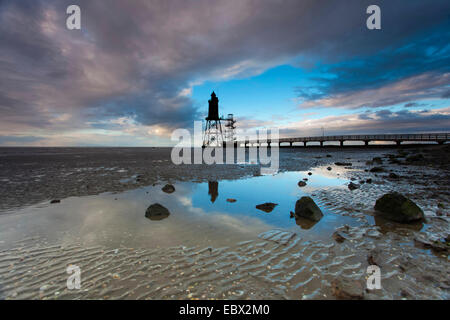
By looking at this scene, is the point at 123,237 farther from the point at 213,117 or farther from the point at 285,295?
the point at 213,117

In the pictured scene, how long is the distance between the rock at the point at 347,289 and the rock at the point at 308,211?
3967mm

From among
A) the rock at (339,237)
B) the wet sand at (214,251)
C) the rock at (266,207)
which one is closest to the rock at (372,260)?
the wet sand at (214,251)

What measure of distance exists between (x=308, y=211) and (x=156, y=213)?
22.0ft

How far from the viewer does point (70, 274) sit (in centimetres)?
478

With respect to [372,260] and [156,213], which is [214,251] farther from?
[372,260]

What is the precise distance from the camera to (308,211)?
808 centimetres

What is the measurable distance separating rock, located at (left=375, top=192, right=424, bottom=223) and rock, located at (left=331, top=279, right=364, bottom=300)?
5207 mm

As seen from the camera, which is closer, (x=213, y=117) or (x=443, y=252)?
(x=443, y=252)

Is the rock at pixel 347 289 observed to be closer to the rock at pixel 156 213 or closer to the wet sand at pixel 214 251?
the wet sand at pixel 214 251

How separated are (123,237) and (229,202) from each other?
554 cm

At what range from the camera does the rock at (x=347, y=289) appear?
Result: 3707mm

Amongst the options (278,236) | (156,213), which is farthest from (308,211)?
(156,213)
